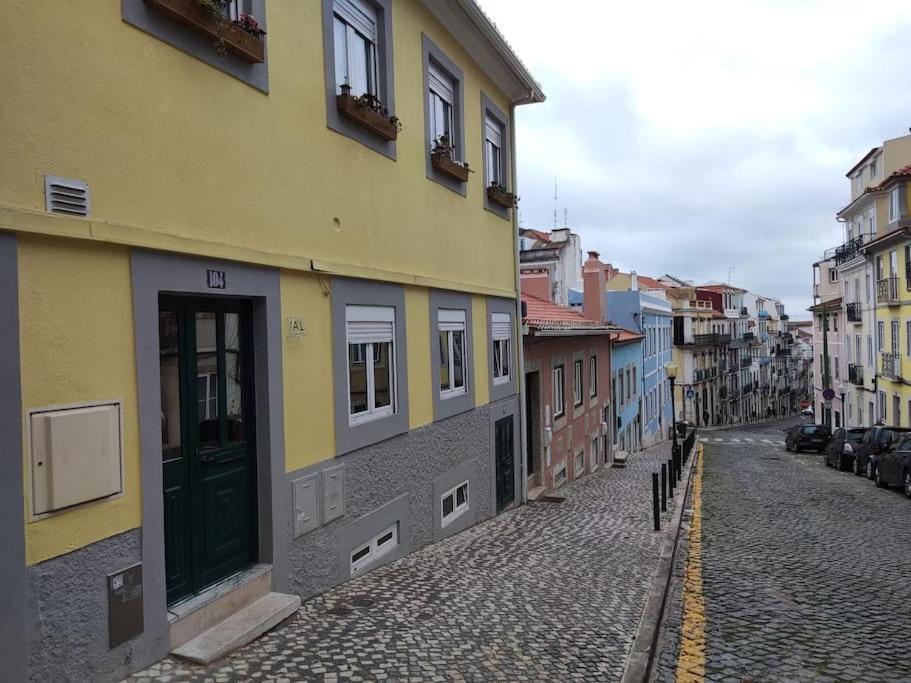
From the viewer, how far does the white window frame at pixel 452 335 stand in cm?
880

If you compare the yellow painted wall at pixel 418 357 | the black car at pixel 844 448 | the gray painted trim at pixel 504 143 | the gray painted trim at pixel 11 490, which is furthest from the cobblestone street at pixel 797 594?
the black car at pixel 844 448

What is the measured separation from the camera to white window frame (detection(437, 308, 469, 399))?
8797mm

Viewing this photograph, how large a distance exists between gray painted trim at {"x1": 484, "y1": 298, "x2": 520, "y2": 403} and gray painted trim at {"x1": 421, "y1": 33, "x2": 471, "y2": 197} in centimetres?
195

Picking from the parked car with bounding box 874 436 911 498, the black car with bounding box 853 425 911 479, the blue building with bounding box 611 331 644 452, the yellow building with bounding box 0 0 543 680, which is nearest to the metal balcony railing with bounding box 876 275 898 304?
the blue building with bounding box 611 331 644 452

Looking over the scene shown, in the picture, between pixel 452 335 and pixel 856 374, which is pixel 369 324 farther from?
pixel 856 374

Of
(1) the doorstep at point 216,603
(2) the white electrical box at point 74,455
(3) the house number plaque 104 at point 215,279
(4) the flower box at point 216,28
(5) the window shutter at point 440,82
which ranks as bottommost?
(1) the doorstep at point 216,603

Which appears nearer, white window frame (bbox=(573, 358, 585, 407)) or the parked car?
the parked car

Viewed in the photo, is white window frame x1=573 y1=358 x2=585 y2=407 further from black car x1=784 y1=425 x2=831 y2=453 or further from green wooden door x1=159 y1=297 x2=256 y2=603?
black car x1=784 y1=425 x2=831 y2=453

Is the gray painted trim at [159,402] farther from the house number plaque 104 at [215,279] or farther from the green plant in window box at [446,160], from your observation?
the green plant in window box at [446,160]

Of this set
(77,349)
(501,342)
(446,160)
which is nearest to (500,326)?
(501,342)

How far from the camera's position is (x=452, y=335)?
918 centimetres

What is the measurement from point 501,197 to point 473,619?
6874 mm

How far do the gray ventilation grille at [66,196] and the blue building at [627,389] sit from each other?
21019mm

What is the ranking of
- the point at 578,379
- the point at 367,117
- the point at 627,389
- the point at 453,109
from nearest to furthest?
the point at 367,117 → the point at 453,109 → the point at 578,379 → the point at 627,389
